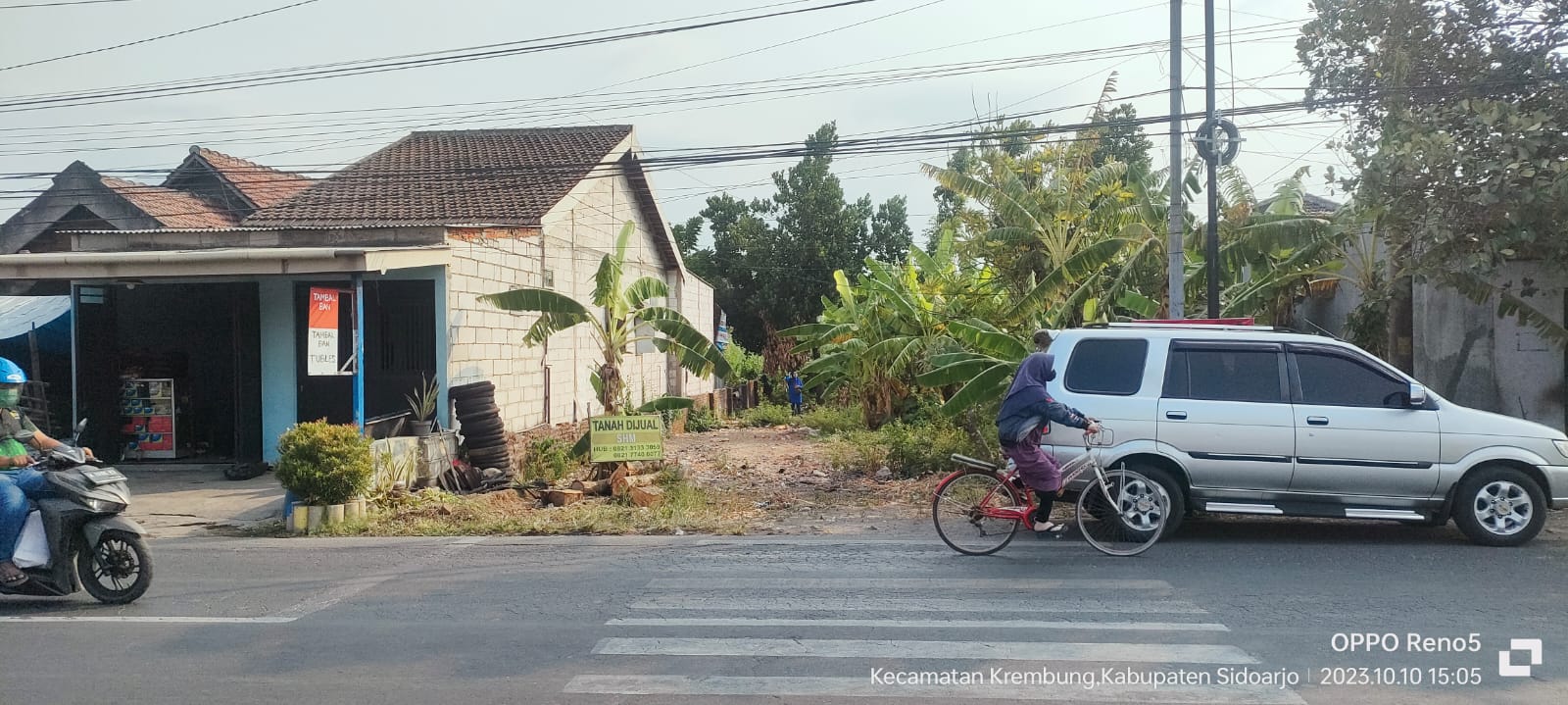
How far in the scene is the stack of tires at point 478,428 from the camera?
46.2ft

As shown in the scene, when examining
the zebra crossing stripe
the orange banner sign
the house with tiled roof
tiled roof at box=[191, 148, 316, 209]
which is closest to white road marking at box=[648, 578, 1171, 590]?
the zebra crossing stripe

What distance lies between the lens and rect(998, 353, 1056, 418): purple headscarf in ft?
28.0

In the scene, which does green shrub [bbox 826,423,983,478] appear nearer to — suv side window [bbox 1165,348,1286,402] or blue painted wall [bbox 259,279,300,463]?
suv side window [bbox 1165,348,1286,402]

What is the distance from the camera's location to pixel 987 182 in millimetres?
17391

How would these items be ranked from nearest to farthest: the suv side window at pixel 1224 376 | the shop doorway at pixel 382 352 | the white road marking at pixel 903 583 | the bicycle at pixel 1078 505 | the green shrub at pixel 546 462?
the white road marking at pixel 903 583
the bicycle at pixel 1078 505
the suv side window at pixel 1224 376
the green shrub at pixel 546 462
the shop doorway at pixel 382 352

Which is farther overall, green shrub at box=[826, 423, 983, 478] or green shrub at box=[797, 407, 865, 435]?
green shrub at box=[797, 407, 865, 435]

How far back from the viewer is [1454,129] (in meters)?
12.0

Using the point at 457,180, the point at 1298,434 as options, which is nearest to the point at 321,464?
the point at 1298,434

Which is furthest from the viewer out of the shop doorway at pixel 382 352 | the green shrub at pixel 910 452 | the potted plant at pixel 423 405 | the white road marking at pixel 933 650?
the shop doorway at pixel 382 352

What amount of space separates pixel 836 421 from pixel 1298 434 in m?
14.6

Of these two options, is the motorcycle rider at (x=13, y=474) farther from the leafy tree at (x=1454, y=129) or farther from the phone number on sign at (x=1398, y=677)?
the leafy tree at (x=1454, y=129)

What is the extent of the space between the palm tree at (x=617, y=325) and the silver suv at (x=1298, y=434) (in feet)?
18.0

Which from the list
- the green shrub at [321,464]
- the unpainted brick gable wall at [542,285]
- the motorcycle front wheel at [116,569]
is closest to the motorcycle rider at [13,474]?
the motorcycle front wheel at [116,569]

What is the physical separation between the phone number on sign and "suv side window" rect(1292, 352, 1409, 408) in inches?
159
